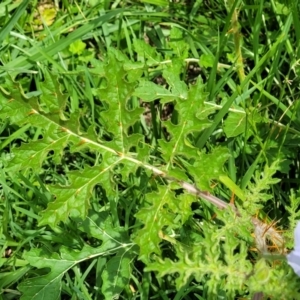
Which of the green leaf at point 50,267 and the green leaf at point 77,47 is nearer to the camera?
the green leaf at point 50,267

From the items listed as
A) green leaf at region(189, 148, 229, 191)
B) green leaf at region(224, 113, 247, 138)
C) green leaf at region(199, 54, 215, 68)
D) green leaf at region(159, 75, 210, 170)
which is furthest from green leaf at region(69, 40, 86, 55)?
green leaf at region(189, 148, 229, 191)

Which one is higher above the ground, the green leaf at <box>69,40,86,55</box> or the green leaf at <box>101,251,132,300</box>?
the green leaf at <box>69,40,86,55</box>

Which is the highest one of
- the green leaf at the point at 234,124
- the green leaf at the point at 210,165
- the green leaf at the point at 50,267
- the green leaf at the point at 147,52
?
the green leaf at the point at 147,52

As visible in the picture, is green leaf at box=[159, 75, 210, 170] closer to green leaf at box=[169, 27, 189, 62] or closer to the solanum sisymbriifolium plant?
the solanum sisymbriifolium plant

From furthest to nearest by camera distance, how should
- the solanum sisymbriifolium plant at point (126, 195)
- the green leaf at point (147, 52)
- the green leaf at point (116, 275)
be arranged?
the green leaf at point (147, 52)
the green leaf at point (116, 275)
the solanum sisymbriifolium plant at point (126, 195)

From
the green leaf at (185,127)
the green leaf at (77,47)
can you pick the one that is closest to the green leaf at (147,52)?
the green leaf at (77,47)

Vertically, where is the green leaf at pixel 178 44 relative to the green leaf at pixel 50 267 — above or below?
above

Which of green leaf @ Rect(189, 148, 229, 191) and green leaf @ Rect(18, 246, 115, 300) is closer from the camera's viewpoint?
green leaf @ Rect(189, 148, 229, 191)

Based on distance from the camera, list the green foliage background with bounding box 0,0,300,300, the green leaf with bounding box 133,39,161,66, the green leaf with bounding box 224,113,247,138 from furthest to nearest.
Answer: the green leaf with bounding box 133,39,161,66 < the green leaf with bounding box 224,113,247,138 < the green foliage background with bounding box 0,0,300,300

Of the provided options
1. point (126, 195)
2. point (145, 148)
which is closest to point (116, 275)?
point (126, 195)

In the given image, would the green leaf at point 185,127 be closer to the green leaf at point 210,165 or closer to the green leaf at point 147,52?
the green leaf at point 210,165
